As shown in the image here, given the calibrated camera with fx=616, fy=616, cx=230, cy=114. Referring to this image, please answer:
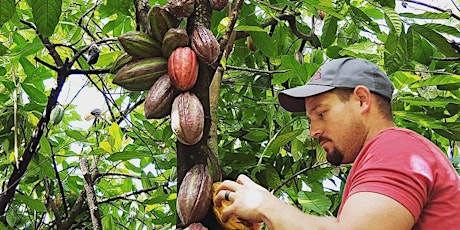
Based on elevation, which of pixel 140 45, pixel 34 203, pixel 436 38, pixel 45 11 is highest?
pixel 45 11

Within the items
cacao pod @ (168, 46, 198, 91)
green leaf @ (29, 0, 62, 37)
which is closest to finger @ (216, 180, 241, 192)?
cacao pod @ (168, 46, 198, 91)

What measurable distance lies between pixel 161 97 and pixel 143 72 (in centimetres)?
9

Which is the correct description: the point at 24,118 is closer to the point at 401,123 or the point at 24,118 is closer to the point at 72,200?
the point at 72,200

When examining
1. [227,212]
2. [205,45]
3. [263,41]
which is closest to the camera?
[227,212]

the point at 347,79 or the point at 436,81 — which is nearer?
the point at 347,79

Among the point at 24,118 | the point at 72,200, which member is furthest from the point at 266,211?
the point at 72,200

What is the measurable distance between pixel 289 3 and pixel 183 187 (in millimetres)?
830

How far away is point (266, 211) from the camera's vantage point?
1.25m

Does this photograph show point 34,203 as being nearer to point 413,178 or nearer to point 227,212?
point 227,212

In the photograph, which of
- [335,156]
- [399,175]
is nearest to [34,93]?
[335,156]

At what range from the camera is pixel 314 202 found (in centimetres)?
196

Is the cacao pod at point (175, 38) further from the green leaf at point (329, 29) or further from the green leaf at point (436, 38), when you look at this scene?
the green leaf at point (329, 29)

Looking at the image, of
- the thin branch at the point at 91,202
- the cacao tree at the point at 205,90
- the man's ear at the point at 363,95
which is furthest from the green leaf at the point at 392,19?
the thin branch at the point at 91,202

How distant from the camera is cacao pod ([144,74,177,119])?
1494 millimetres
